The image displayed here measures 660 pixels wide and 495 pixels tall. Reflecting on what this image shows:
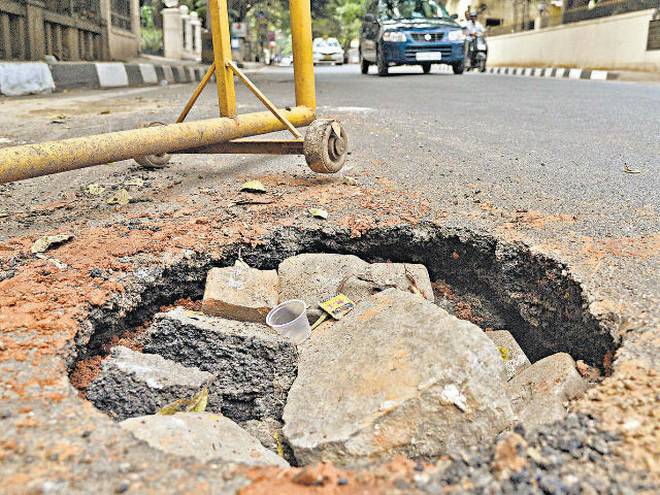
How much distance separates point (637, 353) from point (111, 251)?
153cm

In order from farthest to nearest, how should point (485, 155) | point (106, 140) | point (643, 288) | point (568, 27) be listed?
point (568, 27), point (485, 155), point (106, 140), point (643, 288)

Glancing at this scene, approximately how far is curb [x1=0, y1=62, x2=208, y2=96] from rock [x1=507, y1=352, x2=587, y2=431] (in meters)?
7.43

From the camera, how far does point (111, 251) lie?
2025mm

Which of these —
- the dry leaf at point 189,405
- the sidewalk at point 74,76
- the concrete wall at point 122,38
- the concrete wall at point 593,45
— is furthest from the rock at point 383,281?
the concrete wall at point 593,45

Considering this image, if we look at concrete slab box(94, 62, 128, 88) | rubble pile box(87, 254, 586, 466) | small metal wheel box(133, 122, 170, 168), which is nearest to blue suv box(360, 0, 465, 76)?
concrete slab box(94, 62, 128, 88)

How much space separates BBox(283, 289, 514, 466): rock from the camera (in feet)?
4.39

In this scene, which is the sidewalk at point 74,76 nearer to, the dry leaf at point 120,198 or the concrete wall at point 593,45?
the dry leaf at point 120,198

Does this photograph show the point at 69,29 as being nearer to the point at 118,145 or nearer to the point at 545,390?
the point at 118,145

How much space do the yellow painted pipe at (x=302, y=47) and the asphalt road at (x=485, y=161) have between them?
38 cm

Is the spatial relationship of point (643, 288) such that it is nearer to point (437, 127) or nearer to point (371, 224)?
point (371, 224)

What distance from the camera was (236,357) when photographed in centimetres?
183

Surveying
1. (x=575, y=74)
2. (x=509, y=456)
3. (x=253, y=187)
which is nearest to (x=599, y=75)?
(x=575, y=74)

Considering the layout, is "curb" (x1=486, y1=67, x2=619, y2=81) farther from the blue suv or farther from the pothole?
the pothole

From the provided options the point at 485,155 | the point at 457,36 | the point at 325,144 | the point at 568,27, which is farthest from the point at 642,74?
the point at 325,144
